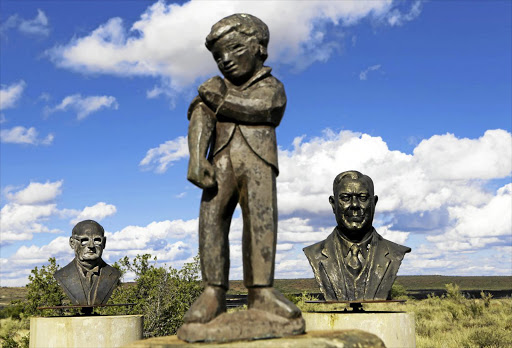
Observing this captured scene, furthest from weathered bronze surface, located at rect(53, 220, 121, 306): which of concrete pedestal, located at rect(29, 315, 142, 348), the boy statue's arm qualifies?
the boy statue's arm

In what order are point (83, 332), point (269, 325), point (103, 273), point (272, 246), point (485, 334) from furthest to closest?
point (485, 334) → point (103, 273) → point (83, 332) → point (272, 246) → point (269, 325)

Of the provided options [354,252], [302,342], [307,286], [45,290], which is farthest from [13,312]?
[307,286]

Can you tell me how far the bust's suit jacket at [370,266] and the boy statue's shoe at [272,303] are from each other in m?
3.97

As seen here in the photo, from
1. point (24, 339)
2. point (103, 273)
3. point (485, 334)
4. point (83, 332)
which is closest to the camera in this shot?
point (83, 332)

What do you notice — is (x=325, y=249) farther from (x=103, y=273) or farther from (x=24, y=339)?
(x=24, y=339)

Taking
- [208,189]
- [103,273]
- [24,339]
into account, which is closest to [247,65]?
[208,189]

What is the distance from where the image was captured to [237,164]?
3.86 m

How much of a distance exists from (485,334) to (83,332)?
10.1m

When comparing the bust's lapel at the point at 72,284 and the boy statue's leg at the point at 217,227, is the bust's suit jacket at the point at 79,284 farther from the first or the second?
the boy statue's leg at the point at 217,227

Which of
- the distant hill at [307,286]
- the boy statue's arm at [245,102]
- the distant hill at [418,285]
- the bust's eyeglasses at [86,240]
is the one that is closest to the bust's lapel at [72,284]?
the bust's eyeglasses at [86,240]

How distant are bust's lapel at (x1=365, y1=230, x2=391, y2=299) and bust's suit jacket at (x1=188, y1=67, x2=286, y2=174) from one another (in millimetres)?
4103

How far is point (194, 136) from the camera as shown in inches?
153

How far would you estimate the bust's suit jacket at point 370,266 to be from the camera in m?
7.54

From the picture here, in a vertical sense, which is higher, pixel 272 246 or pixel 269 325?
pixel 272 246
